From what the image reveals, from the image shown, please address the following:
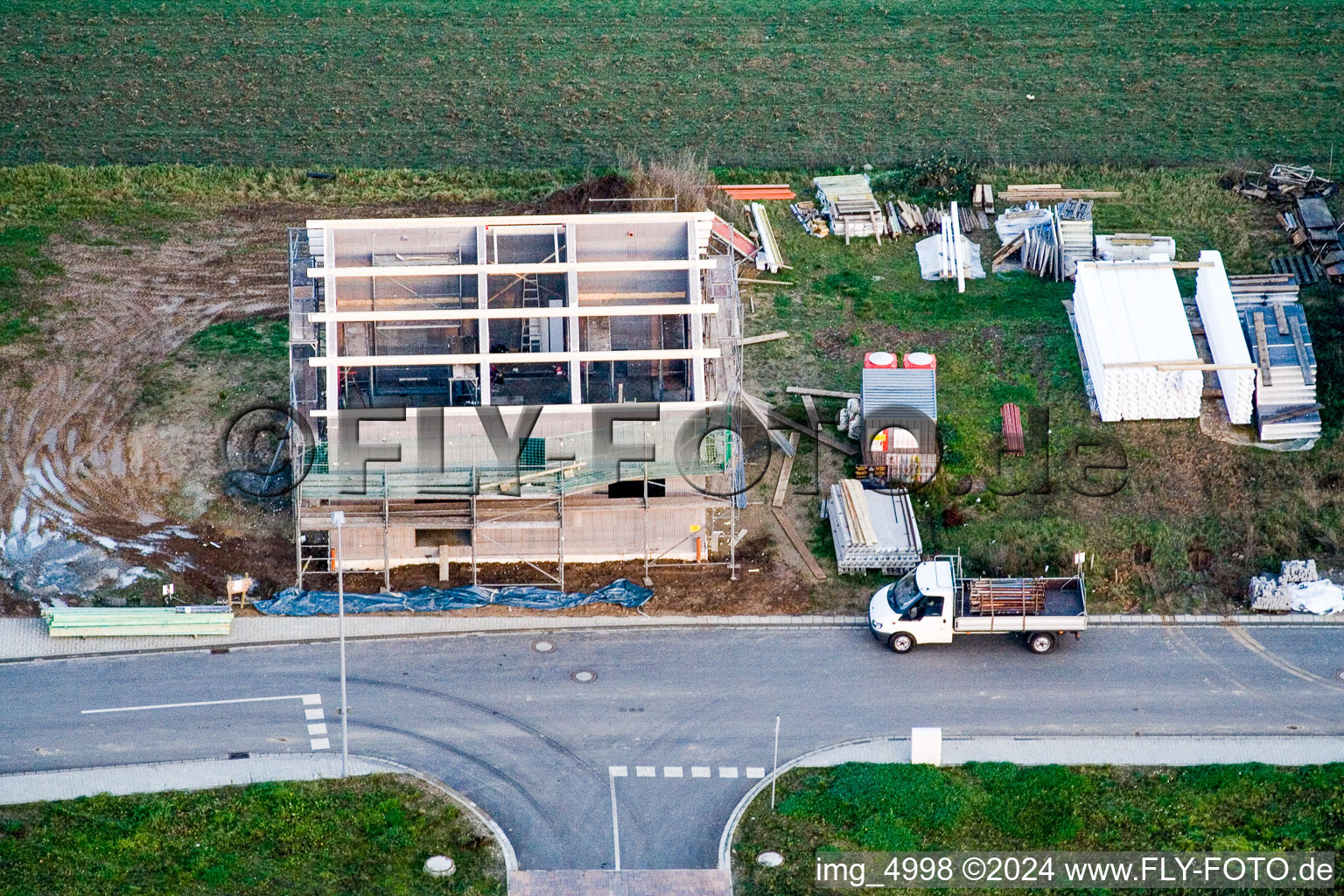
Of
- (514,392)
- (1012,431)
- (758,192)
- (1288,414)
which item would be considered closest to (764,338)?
(1012,431)

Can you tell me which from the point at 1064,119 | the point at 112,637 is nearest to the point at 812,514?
the point at 112,637

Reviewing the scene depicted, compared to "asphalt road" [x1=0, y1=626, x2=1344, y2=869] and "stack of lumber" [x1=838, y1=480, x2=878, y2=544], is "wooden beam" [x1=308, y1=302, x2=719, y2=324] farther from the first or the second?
"asphalt road" [x1=0, y1=626, x2=1344, y2=869]

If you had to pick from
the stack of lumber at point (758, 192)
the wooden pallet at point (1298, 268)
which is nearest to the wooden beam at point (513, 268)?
the stack of lumber at point (758, 192)

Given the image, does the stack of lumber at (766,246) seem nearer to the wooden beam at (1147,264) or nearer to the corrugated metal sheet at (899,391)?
the corrugated metal sheet at (899,391)

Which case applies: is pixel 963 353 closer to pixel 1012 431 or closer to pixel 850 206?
pixel 1012 431

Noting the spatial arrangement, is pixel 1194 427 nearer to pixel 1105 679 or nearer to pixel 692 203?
pixel 1105 679

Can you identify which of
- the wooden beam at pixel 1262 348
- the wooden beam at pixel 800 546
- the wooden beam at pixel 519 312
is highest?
the wooden beam at pixel 519 312
